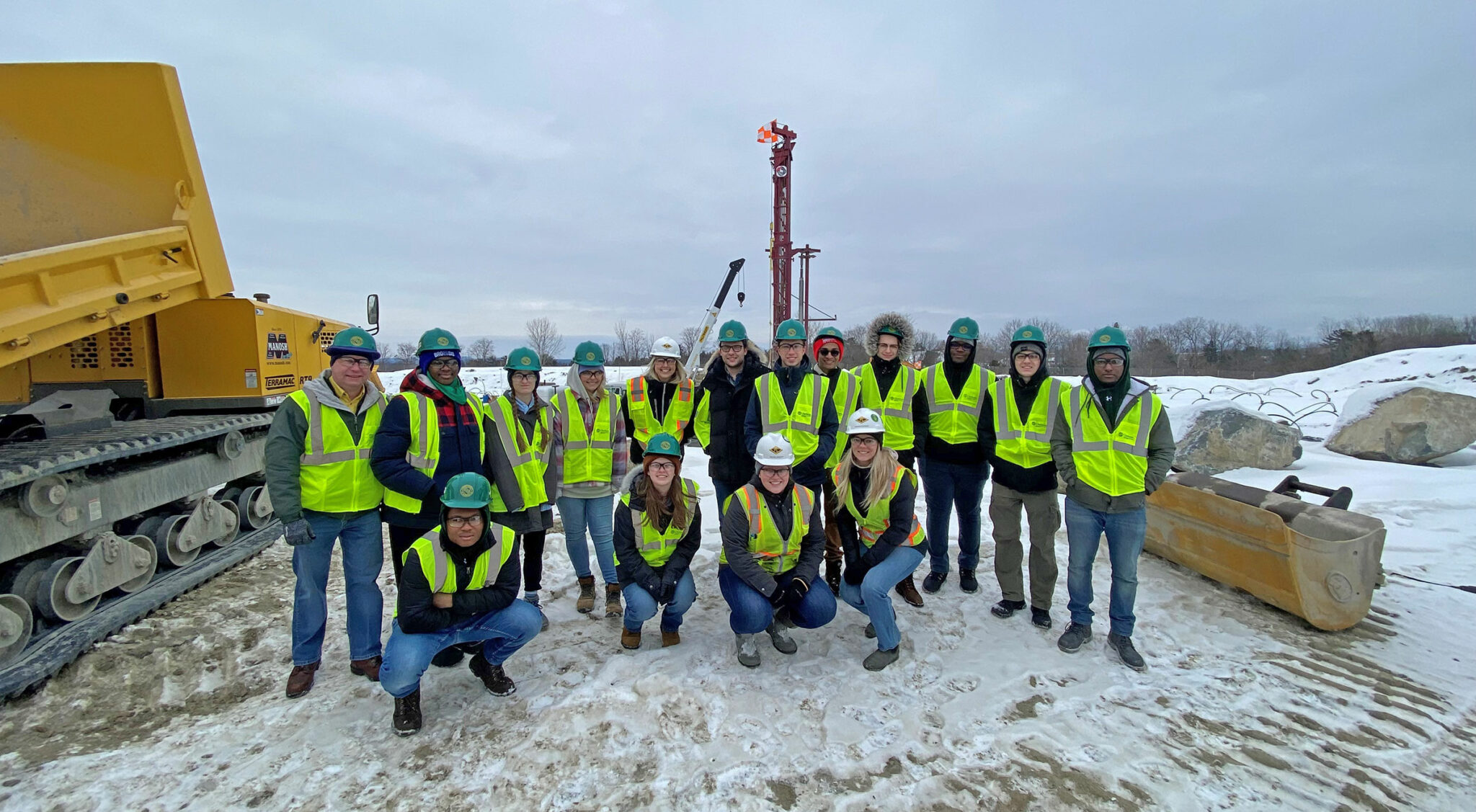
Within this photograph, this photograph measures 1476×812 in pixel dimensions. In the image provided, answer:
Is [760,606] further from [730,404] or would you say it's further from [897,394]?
[897,394]

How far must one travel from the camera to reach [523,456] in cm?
414

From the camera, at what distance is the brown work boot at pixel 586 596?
461 cm

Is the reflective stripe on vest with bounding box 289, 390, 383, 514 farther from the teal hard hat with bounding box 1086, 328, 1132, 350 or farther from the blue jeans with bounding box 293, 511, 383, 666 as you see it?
the teal hard hat with bounding box 1086, 328, 1132, 350

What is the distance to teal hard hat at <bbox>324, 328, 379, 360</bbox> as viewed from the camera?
357cm

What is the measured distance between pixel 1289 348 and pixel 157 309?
53.8m

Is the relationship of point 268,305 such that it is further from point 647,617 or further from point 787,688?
point 787,688

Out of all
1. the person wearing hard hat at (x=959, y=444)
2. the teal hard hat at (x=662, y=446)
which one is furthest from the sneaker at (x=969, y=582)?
the teal hard hat at (x=662, y=446)

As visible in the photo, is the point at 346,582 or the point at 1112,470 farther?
the point at 1112,470

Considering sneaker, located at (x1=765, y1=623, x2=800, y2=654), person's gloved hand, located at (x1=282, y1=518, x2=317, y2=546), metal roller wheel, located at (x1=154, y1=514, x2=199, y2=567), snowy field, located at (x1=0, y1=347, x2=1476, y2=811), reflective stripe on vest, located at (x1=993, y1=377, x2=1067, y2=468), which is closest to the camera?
snowy field, located at (x1=0, y1=347, x2=1476, y2=811)

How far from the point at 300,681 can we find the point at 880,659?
326 cm

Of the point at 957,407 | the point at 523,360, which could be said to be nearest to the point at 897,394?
the point at 957,407

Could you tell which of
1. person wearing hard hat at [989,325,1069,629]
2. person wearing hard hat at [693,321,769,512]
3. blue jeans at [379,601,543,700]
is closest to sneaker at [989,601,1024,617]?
person wearing hard hat at [989,325,1069,629]

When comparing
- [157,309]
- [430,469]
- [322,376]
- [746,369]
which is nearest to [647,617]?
[430,469]

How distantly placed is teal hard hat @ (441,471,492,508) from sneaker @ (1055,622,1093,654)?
347 centimetres
